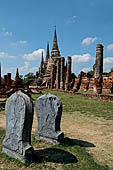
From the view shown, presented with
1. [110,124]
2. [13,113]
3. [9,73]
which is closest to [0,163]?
[13,113]

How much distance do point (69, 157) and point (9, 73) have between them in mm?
27323

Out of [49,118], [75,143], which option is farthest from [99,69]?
[75,143]

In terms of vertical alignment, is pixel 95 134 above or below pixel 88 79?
below

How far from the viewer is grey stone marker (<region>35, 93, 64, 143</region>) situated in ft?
15.5

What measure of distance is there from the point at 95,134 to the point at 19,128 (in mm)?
2972

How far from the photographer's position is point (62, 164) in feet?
11.2

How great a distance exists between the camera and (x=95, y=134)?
18.2ft

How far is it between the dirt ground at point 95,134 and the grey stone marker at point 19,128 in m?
1.59

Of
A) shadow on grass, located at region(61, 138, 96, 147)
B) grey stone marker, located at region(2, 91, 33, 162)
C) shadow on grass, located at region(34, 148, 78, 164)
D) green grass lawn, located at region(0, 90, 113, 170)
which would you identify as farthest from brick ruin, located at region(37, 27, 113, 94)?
grey stone marker, located at region(2, 91, 33, 162)

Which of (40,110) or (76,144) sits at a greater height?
(40,110)

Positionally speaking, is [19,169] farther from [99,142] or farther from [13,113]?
[99,142]

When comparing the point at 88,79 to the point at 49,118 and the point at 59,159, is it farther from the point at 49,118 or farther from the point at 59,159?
the point at 59,159

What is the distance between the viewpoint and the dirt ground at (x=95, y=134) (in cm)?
390

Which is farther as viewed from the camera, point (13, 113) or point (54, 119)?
point (54, 119)
